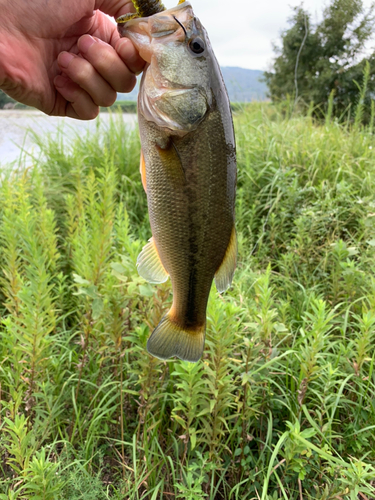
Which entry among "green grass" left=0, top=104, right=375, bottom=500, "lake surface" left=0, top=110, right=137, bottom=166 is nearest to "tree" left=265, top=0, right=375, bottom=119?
"lake surface" left=0, top=110, right=137, bottom=166

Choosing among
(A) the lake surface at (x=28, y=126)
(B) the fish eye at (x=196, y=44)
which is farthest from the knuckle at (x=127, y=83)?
(A) the lake surface at (x=28, y=126)

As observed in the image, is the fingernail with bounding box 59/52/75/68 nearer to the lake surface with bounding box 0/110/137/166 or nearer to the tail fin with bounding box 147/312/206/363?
the tail fin with bounding box 147/312/206/363

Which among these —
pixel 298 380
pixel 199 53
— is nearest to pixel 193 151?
pixel 199 53

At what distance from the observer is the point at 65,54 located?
1.54 meters

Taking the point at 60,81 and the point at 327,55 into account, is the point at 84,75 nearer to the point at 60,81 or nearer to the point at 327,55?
the point at 60,81

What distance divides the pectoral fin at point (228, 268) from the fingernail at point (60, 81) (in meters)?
1.06

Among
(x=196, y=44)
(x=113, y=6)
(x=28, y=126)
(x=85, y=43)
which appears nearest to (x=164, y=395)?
(x=196, y=44)

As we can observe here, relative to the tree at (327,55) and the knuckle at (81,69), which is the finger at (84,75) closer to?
the knuckle at (81,69)

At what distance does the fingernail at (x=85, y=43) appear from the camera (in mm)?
1500

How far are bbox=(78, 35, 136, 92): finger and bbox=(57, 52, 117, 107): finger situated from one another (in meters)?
0.02

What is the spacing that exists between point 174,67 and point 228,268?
69 centimetres

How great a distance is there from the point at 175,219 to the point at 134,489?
119 centimetres

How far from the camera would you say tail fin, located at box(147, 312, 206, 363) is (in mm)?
1303

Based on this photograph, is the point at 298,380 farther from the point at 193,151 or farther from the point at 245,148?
the point at 245,148
